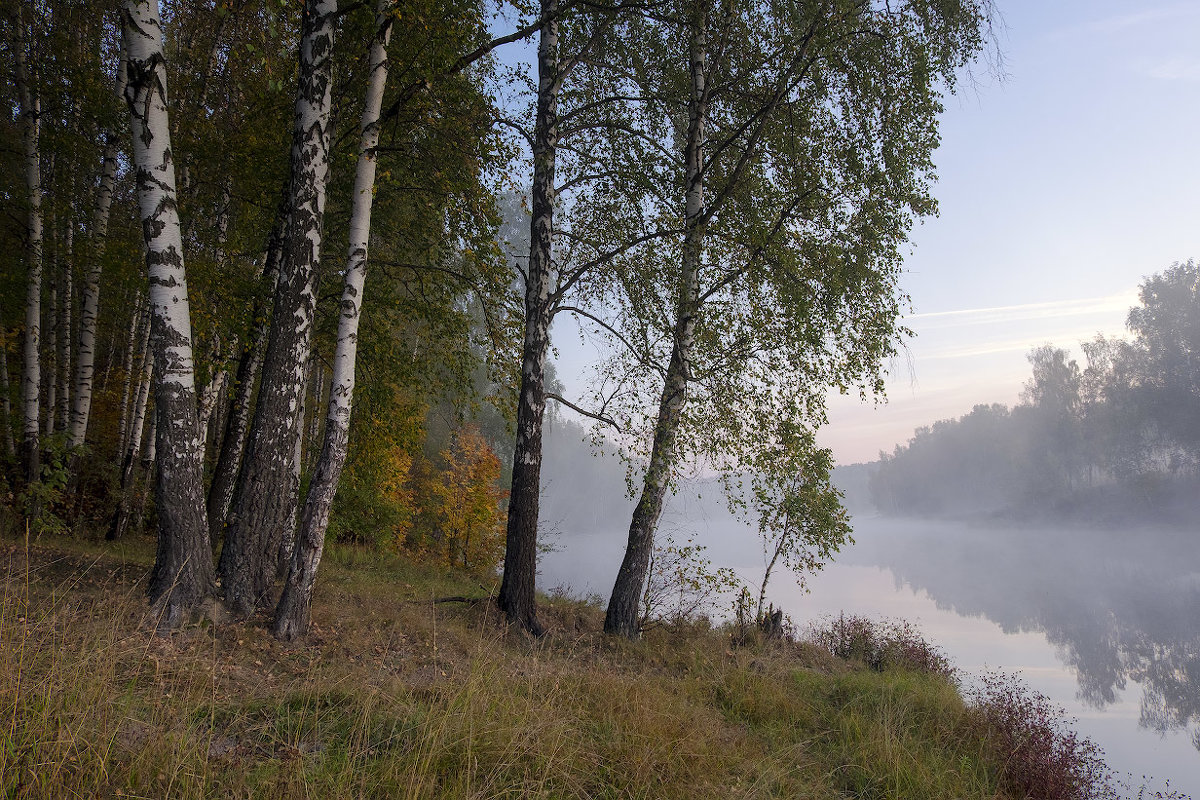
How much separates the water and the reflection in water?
58 millimetres

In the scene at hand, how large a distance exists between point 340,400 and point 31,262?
6197 mm

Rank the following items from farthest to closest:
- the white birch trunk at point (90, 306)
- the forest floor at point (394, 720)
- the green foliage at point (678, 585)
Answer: the green foliage at point (678, 585) → the white birch trunk at point (90, 306) → the forest floor at point (394, 720)

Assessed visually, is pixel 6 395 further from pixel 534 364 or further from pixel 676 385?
pixel 676 385

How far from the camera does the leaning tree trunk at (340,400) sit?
514 cm

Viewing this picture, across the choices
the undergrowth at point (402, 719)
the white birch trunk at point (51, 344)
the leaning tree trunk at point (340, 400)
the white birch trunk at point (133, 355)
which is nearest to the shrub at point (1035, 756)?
the undergrowth at point (402, 719)

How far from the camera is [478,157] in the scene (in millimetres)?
6121

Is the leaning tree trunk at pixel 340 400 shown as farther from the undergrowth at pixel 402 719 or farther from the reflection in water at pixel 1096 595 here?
the reflection in water at pixel 1096 595

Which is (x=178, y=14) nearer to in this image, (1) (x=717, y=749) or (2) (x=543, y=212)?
(2) (x=543, y=212)

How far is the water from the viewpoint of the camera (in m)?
9.91

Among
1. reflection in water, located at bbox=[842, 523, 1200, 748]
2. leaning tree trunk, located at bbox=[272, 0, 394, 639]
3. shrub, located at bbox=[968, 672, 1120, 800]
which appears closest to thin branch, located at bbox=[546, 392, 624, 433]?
leaning tree trunk, located at bbox=[272, 0, 394, 639]

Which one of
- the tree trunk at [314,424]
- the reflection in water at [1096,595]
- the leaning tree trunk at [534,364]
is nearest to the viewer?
the leaning tree trunk at [534,364]

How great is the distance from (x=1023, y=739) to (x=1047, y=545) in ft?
149

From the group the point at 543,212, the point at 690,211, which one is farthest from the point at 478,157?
the point at 690,211

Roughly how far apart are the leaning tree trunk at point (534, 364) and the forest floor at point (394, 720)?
86cm
